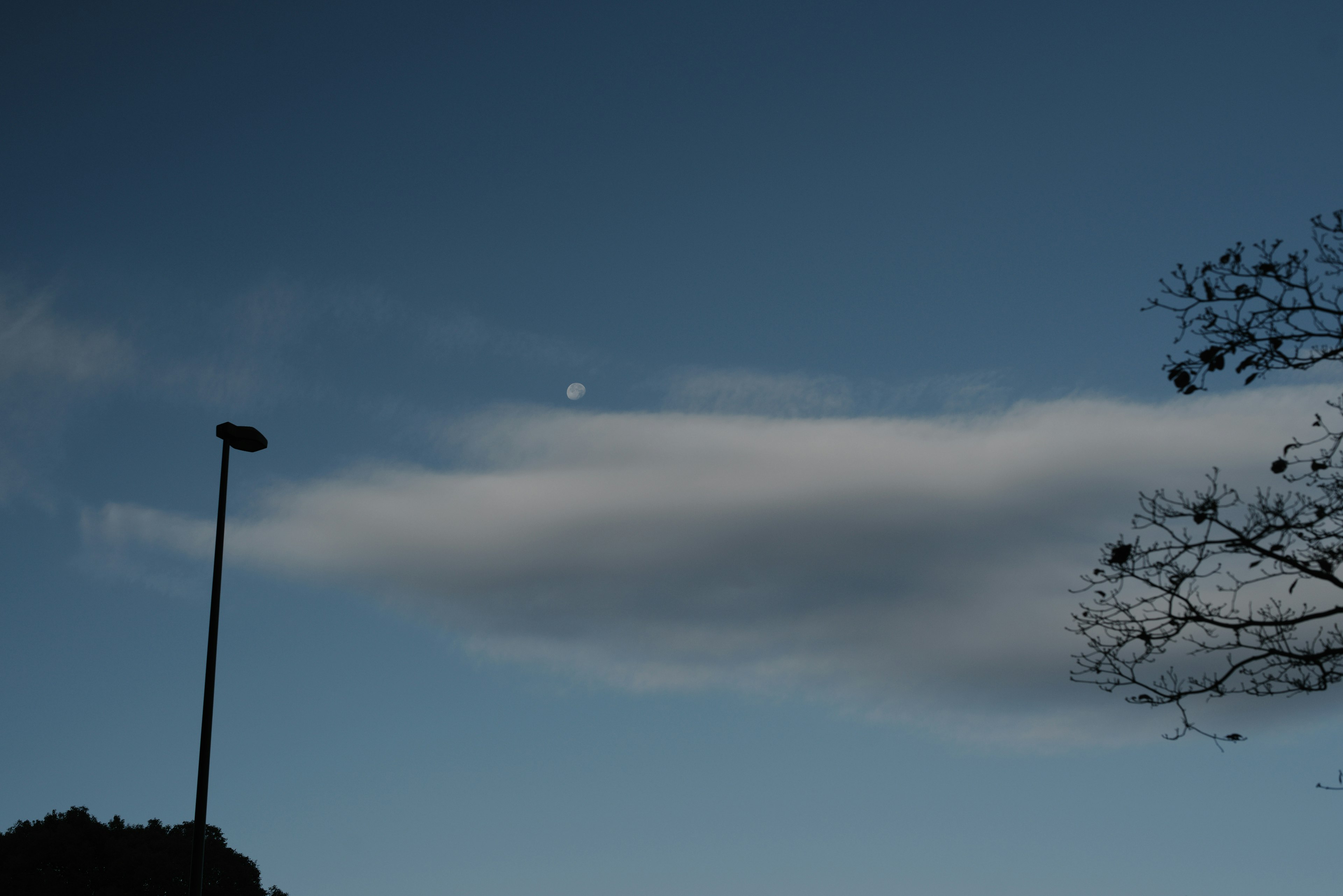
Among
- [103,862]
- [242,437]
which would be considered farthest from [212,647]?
[103,862]

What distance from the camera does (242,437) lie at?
17141 mm

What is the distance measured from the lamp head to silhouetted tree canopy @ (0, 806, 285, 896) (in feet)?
88.9

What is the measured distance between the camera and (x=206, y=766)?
49.6ft

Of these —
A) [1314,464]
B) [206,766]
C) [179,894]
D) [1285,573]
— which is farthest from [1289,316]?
[179,894]

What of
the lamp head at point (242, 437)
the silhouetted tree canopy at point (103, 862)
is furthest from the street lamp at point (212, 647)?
the silhouetted tree canopy at point (103, 862)

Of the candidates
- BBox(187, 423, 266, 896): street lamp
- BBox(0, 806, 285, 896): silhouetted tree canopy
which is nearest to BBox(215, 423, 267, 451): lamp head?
BBox(187, 423, 266, 896): street lamp

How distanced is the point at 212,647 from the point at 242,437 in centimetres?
330

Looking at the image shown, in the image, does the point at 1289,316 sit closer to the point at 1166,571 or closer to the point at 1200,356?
the point at 1200,356

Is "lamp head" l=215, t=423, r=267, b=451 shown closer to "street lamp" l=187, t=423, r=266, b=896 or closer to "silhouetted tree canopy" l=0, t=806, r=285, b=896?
"street lamp" l=187, t=423, r=266, b=896

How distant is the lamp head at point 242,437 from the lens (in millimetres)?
17078

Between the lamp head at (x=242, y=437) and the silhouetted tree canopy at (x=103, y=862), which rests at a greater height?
the lamp head at (x=242, y=437)

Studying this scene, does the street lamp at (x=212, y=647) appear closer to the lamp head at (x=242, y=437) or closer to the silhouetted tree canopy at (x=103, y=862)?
the lamp head at (x=242, y=437)

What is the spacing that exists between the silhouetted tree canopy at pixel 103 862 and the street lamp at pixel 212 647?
25434mm

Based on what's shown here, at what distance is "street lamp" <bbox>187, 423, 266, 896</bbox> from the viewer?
1457cm
